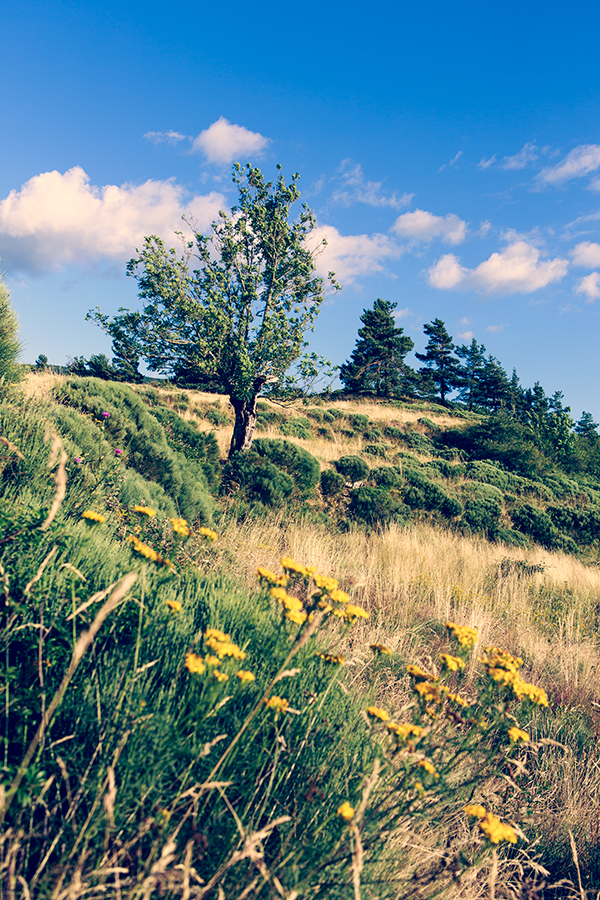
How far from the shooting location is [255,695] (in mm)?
1849

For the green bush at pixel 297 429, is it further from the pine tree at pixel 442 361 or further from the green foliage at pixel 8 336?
the pine tree at pixel 442 361

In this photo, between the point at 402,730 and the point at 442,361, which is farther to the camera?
the point at 442,361

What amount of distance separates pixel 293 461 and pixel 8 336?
6.87 meters

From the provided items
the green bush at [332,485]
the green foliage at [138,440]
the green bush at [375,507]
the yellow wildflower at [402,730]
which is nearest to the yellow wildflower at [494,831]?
the yellow wildflower at [402,730]

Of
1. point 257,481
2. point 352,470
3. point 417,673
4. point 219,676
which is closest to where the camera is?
point 219,676

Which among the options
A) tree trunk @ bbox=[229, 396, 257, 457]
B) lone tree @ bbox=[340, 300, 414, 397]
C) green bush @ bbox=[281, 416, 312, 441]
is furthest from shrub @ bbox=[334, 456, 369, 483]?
lone tree @ bbox=[340, 300, 414, 397]

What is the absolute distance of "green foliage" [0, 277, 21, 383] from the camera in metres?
5.91

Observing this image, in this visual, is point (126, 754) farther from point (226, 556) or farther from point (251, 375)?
point (251, 375)

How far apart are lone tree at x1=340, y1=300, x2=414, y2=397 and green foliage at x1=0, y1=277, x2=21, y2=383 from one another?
38.2m

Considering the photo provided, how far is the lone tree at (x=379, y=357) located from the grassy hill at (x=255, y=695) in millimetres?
35729

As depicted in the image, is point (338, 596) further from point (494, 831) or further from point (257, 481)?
point (257, 481)

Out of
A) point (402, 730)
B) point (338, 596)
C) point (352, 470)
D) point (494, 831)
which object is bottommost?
point (494, 831)

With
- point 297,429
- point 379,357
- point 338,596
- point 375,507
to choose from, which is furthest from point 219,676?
point 379,357

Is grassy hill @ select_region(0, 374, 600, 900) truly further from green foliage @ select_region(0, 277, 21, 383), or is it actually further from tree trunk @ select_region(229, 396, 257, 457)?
tree trunk @ select_region(229, 396, 257, 457)
